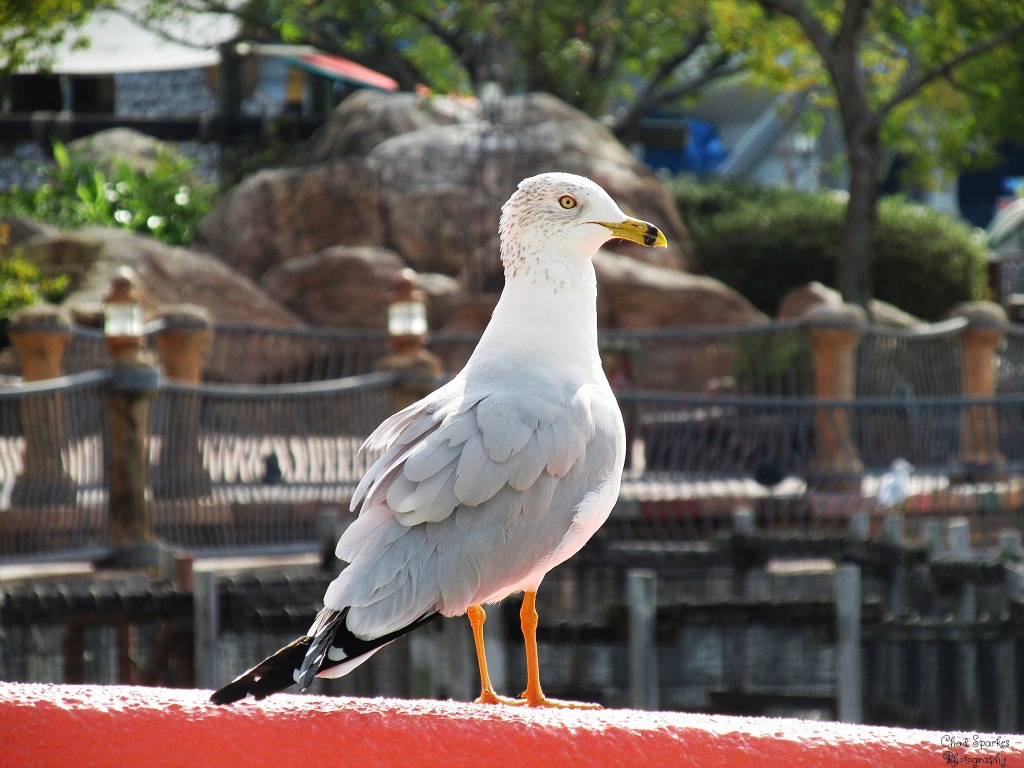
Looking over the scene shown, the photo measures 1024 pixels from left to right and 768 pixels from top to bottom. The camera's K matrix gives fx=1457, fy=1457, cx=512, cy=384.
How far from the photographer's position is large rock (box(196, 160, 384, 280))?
17578mm

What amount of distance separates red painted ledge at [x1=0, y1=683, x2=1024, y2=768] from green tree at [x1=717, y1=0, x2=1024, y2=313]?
14.7 meters

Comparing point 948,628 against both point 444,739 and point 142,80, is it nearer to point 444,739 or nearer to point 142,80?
point 444,739

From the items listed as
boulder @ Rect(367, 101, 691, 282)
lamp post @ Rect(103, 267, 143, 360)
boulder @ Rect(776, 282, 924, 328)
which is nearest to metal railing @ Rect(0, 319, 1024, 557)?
lamp post @ Rect(103, 267, 143, 360)

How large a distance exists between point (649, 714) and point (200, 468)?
25.0ft

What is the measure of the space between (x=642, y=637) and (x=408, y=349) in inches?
189

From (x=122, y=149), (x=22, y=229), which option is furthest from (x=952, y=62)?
(x=122, y=149)

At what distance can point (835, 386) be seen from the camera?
1234 centimetres

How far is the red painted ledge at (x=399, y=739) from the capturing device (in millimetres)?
2219

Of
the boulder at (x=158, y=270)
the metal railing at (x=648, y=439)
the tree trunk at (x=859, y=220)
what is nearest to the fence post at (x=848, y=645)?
the metal railing at (x=648, y=439)

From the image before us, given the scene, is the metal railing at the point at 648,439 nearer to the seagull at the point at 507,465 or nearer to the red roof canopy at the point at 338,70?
the seagull at the point at 507,465

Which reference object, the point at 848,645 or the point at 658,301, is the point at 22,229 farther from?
the point at 848,645

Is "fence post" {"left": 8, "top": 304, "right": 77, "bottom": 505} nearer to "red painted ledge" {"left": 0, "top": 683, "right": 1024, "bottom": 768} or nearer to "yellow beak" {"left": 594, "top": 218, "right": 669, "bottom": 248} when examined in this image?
"yellow beak" {"left": 594, "top": 218, "right": 669, "bottom": 248}

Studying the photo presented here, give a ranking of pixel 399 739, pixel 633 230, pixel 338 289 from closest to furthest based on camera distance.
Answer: pixel 399 739, pixel 633 230, pixel 338 289

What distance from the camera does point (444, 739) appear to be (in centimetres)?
225
